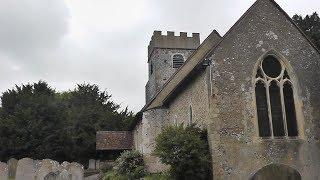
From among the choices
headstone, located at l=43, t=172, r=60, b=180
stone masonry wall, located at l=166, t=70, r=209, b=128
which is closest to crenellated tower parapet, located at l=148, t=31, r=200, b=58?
stone masonry wall, located at l=166, t=70, r=209, b=128

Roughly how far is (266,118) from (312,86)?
9.76 feet

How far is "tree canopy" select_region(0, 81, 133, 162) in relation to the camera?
38719mm

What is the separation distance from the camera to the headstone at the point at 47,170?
22.4 metres

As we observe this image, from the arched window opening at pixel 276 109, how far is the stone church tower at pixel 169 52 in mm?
20749

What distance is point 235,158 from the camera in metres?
17.3

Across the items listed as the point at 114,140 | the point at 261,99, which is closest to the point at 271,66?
the point at 261,99

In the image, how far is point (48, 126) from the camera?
40.1m

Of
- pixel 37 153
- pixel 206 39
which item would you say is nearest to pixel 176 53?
pixel 206 39

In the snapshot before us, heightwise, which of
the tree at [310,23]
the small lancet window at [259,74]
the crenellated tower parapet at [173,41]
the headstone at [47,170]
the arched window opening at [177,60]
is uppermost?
the crenellated tower parapet at [173,41]

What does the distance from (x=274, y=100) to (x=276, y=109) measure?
17.6 inches

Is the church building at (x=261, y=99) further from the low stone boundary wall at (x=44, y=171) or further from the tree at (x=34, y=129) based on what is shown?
the tree at (x=34, y=129)

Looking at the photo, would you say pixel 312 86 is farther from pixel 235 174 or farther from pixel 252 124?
pixel 235 174

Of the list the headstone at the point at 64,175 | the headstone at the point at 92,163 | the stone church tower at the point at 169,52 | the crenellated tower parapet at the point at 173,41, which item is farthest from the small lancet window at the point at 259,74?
the headstone at the point at 92,163

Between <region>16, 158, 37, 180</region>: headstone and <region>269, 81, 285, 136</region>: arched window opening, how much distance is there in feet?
46.8
